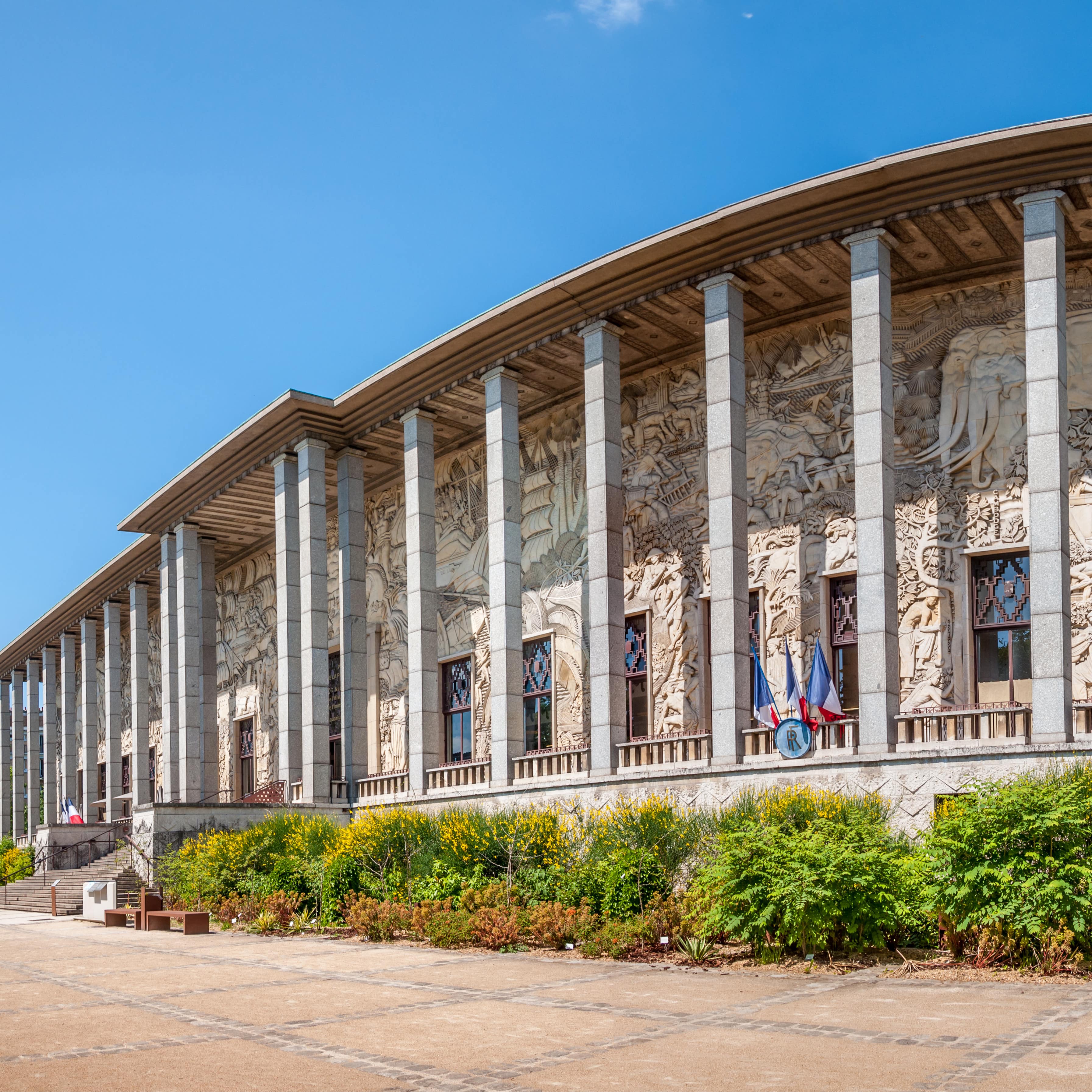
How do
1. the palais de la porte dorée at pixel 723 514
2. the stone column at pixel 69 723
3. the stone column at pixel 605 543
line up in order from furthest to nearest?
1. the stone column at pixel 69 723
2. the stone column at pixel 605 543
3. the palais de la porte dorée at pixel 723 514

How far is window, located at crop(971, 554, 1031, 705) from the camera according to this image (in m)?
18.8

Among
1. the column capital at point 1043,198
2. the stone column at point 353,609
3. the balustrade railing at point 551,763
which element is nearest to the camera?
the column capital at point 1043,198

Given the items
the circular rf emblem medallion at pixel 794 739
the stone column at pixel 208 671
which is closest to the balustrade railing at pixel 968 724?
the circular rf emblem medallion at pixel 794 739

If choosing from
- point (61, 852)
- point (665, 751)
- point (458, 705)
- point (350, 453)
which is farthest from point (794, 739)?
point (61, 852)

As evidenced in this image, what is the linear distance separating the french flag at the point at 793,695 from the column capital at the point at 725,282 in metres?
5.87

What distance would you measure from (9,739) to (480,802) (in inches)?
1624

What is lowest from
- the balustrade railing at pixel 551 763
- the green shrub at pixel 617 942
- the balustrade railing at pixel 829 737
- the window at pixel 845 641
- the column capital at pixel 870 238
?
the green shrub at pixel 617 942

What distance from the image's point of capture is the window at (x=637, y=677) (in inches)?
912

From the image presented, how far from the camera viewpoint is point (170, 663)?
35.1 meters

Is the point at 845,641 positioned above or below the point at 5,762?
above

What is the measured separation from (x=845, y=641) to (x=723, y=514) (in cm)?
304

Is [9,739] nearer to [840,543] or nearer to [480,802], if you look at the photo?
[480,802]

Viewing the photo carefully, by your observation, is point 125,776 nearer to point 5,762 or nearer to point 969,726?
point 5,762

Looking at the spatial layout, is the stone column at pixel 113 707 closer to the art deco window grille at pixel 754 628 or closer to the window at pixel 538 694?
the window at pixel 538 694
